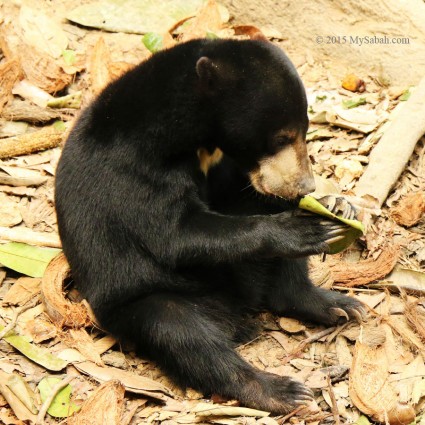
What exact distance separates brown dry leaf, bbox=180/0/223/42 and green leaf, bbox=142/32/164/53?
293 millimetres

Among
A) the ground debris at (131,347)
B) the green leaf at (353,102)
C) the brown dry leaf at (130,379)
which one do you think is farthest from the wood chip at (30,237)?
the green leaf at (353,102)

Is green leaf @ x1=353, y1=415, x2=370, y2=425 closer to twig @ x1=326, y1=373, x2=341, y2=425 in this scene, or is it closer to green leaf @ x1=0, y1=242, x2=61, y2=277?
twig @ x1=326, y1=373, x2=341, y2=425

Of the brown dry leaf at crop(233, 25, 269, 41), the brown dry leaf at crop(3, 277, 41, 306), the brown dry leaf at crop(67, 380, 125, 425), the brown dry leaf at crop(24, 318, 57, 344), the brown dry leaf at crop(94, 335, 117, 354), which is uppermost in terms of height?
the brown dry leaf at crop(233, 25, 269, 41)

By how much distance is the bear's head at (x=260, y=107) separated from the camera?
5051 millimetres

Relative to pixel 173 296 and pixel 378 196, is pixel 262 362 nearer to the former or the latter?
pixel 173 296

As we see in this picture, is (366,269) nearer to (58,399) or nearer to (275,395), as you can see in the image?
(275,395)

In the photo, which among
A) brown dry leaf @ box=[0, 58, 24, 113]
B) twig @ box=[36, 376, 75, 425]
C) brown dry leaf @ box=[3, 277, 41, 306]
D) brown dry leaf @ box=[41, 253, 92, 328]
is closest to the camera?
twig @ box=[36, 376, 75, 425]

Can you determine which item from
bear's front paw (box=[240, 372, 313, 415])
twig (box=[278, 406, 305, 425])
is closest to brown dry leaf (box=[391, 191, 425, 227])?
bear's front paw (box=[240, 372, 313, 415])

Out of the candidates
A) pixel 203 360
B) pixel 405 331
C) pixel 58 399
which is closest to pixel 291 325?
pixel 405 331

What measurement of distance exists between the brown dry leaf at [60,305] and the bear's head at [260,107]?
5.04ft

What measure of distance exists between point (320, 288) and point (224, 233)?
1251 mm

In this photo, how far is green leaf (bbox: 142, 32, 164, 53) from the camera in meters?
8.12

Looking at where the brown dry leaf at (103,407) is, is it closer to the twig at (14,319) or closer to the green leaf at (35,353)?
the green leaf at (35,353)

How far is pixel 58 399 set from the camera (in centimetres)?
507
